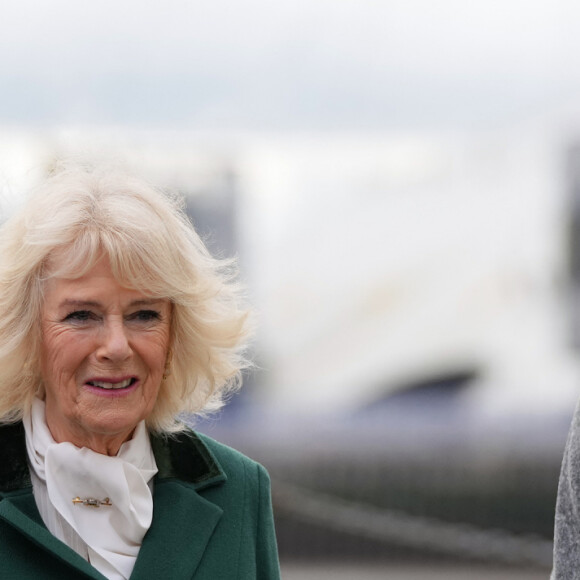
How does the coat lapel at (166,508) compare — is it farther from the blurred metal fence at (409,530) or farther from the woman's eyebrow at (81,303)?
the blurred metal fence at (409,530)

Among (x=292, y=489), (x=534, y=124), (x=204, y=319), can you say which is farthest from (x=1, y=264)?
(x=534, y=124)

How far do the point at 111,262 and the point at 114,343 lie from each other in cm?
13

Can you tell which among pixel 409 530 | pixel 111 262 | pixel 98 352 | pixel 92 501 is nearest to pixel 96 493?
pixel 92 501

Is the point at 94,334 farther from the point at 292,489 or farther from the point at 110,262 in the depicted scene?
the point at 292,489

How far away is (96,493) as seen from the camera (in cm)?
171

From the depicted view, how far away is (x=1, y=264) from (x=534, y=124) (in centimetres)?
424

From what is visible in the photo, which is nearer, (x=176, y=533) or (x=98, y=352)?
(x=98, y=352)

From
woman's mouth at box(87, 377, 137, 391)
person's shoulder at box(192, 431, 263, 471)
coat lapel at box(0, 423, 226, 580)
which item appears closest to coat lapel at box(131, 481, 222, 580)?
coat lapel at box(0, 423, 226, 580)

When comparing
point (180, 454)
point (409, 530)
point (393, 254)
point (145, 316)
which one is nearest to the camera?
point (145, 316)

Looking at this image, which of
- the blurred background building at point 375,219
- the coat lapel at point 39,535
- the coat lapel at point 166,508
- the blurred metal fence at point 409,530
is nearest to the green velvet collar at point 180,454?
the coat lapel at point 166,508

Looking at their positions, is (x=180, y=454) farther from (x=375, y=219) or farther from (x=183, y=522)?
(x=375, y=219)

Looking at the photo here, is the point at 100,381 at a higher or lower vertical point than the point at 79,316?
lower

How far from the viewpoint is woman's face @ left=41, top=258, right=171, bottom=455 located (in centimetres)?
165

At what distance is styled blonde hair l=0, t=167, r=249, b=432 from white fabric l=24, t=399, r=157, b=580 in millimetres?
98
